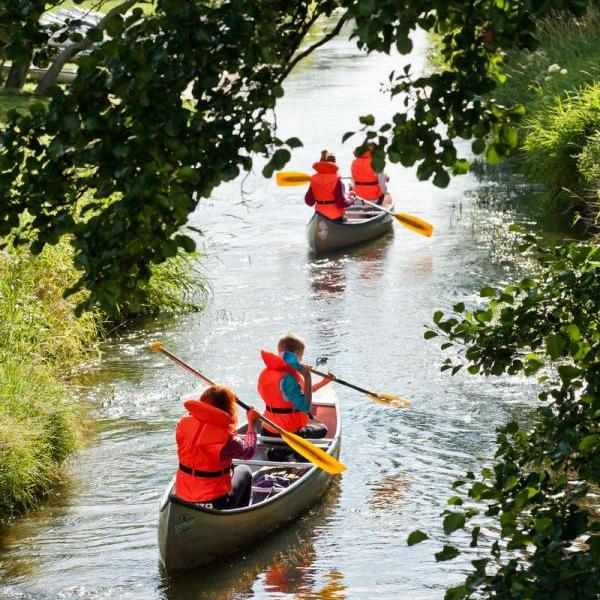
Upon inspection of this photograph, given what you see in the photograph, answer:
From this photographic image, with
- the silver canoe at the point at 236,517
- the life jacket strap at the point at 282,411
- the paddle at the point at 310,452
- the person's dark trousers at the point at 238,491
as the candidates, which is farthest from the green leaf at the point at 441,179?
the life jacket strap at the point at 282,411

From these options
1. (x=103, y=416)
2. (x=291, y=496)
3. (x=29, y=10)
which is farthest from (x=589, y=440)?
(x=103, y=416)

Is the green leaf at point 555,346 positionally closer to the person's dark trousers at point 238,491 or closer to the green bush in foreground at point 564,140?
the person's dark trousers at point 238,491

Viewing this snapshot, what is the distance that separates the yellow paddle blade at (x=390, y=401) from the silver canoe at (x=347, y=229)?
5674 millimetres

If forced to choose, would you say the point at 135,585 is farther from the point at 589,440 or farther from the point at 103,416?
the point at 589,440

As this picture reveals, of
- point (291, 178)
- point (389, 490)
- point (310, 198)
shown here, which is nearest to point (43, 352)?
point (389, 490)

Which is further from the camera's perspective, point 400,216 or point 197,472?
point 400,216

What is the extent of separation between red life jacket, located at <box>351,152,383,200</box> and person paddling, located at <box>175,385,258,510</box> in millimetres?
9922

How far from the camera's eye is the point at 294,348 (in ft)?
30.3

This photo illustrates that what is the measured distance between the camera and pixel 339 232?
16.5m

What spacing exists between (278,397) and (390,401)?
171 cm

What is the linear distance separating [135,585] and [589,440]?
4.91 meters

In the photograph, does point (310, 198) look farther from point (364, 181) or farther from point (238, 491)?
point (238, 491)

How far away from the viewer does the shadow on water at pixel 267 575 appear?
7.75 m

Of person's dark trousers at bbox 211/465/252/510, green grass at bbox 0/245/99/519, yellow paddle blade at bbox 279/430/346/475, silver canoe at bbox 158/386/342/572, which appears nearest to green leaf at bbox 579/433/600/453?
silver canoe at bbox 158/386/342/572
